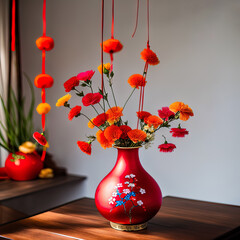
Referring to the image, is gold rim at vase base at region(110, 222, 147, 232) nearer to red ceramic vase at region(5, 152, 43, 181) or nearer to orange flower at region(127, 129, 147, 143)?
orange flower at region(127, 129, 147, 143)

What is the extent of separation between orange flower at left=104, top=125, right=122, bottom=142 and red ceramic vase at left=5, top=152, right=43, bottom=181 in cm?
153

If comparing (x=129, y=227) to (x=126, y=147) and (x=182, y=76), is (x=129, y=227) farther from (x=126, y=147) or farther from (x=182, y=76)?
(x=182, y=76)

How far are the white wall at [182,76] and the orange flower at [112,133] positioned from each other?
1.18m

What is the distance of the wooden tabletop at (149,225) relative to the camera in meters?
1.43

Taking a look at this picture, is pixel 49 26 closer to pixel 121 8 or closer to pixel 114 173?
pixel 121 8

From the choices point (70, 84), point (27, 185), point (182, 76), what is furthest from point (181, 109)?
point (27, 185)

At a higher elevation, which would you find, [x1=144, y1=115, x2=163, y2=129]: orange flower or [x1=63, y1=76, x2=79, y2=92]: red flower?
[x1=63, y1=76, x2=79, y2=92]: red flower

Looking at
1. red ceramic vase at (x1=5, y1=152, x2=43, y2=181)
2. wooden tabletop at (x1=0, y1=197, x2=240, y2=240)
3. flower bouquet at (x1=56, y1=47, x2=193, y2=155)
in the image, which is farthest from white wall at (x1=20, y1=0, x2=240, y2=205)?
flower bouquet at (x1=56, y1=47, x2=193, y2=155)

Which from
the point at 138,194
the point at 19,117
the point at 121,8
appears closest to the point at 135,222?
the point at 138,194

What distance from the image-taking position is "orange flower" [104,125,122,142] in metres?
1.38

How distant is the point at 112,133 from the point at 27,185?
150 cm

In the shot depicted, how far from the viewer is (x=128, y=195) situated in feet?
4.61

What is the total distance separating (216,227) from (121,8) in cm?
175

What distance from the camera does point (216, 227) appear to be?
1.52 m
